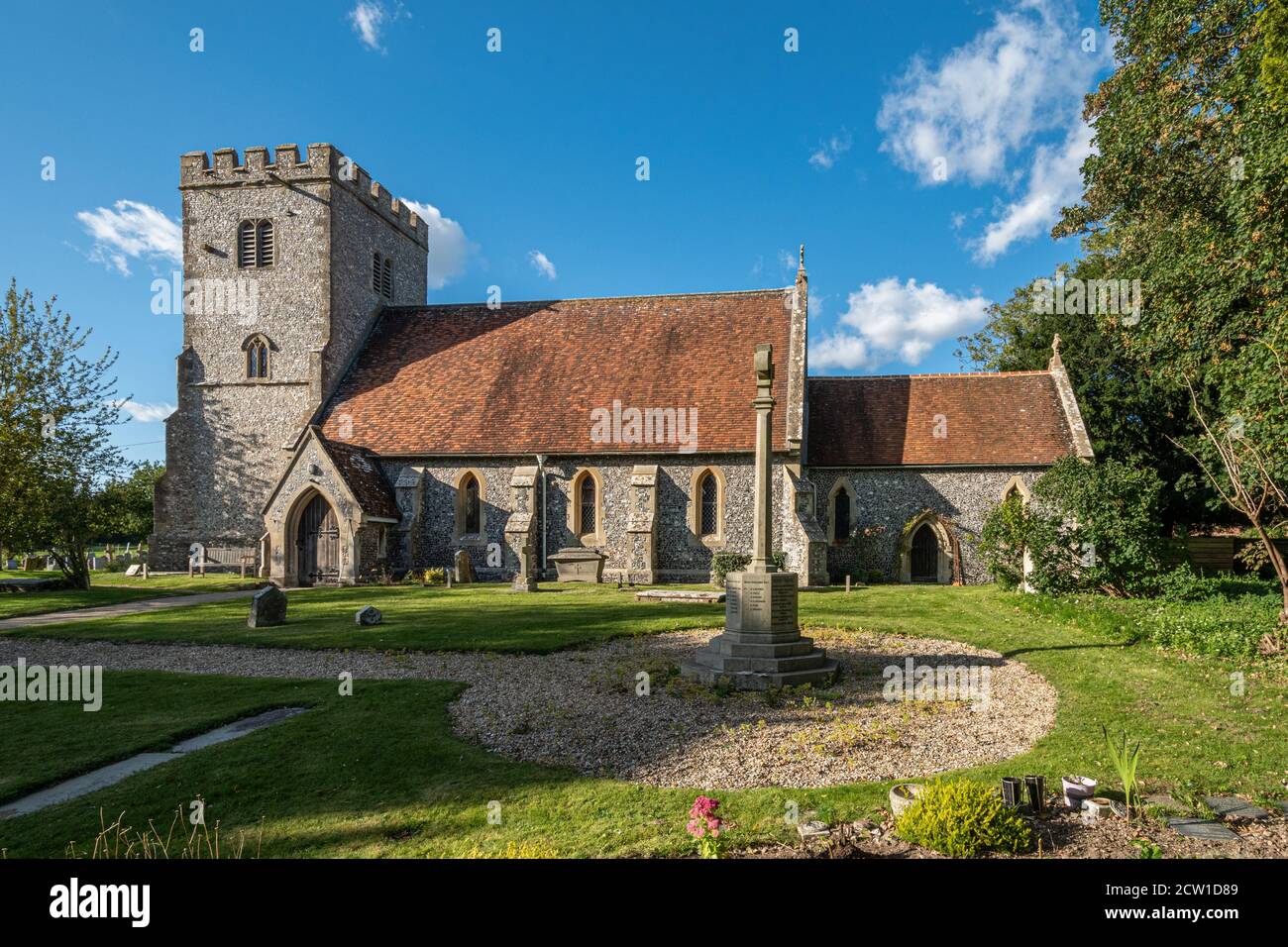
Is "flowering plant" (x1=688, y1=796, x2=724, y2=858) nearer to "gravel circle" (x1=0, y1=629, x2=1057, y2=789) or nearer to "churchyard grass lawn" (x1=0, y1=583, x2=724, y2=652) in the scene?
"gravel circle" (x1=0, y1=629, x2=1057, y2=789)

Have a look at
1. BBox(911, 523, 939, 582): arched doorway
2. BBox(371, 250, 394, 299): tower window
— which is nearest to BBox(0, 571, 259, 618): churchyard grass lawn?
BBox(371, 250, 394, 299): tower window

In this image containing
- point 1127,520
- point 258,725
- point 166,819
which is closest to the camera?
point 166,819

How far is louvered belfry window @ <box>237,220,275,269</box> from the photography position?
28188mm

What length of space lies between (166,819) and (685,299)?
25.7 meters

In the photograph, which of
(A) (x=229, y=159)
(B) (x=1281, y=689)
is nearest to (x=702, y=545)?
(B) (x=1281, y=689)

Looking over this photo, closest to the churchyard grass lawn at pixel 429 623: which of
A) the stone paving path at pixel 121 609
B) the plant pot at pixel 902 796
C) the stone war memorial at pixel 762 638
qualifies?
the stone paving path at pixel 121 609

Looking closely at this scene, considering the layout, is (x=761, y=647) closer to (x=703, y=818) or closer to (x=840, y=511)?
(x=703, y=818)

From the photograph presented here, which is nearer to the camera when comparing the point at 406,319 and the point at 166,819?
the point at 166,819

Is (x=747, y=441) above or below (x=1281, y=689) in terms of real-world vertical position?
above

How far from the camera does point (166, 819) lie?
18.3ft

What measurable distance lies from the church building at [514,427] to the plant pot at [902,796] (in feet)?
54.2

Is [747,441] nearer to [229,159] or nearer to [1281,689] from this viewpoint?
[1281,689]

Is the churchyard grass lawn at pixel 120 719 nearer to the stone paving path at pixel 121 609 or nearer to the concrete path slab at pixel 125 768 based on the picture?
the concrete path slab at pixel 125 768

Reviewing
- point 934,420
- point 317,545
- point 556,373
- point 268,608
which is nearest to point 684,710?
point 268,608
